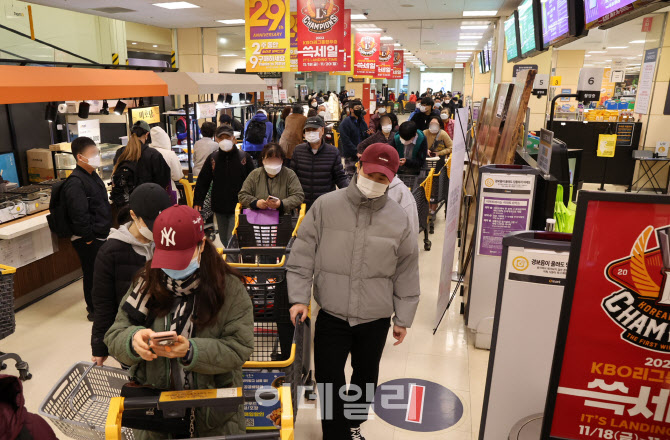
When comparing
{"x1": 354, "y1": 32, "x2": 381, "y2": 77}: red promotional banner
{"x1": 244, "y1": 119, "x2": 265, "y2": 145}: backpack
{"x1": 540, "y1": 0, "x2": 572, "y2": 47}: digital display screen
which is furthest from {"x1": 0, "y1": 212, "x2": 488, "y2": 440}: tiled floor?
{"x1": 354, "y1": 32, "x2": 381, "y2": 77}: red promotional banner

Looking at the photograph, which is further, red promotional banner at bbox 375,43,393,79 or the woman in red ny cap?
red promotional banner at bbox 375,43,393,79

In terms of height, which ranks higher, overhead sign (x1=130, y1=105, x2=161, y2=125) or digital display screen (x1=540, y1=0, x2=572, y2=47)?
digital display screen (x1=540, y1=0, x2=572, y2=47)

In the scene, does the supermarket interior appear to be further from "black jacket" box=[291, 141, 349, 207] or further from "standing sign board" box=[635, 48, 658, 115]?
"standing sign board" box=[635, 48, 658, 115]

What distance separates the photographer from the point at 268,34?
9.59m

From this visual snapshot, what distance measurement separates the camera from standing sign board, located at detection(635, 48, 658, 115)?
1157 centimetres

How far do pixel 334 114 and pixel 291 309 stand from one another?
16959mm

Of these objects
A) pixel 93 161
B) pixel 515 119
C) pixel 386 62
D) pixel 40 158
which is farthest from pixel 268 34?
pixel 386 62

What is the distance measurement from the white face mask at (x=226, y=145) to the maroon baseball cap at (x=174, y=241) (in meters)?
3.64

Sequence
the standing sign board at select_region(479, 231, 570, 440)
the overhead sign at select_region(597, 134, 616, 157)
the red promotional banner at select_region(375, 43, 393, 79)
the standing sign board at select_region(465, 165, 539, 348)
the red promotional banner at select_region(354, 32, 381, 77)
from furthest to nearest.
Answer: the red promotional banner at select_region(375, 43, 393, 79) < the red promotional banner at select_region(354, 32, 381, 77) < the overhead sign at select_region(597, 134, 616, 157) < the standing sign board at select_region(465, 165, 539, 348) < the standing sign board at select_region(479, 231, 570, 440)

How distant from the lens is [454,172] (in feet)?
15.1

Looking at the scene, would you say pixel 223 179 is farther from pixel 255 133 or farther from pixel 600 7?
pixel 600 7

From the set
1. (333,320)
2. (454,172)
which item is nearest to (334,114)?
(454,172)

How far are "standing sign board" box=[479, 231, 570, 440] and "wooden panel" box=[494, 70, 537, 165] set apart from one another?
236 centimetres

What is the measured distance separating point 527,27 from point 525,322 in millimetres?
5854
